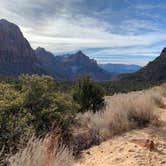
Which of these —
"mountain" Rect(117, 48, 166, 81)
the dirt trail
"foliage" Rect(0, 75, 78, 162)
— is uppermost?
"foliage" Rect(0, 75, 78, 162)

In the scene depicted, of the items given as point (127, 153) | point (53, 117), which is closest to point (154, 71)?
point (53, 117)

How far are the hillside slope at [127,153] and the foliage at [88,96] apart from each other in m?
4.63

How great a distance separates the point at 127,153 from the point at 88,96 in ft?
23.9

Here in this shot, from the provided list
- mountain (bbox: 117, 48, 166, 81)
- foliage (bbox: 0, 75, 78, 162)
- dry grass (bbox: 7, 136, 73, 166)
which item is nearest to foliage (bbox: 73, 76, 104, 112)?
foliage (bbox: 0, 75, 78, 162)

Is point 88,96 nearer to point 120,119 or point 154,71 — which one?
point 120,119

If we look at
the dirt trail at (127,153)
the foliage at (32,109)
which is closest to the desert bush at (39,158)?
the foliage at (32,109)

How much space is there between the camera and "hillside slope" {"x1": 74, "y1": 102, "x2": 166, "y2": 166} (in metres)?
7.87

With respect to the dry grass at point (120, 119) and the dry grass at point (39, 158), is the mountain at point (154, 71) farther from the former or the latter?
the dry grass at point (39, 158)

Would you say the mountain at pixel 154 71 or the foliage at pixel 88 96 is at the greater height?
the foliage at pixel 88 96

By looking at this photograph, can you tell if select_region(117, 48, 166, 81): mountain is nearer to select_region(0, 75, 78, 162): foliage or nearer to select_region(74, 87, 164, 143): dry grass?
select_region(74, 87, 164, 143): dry grass

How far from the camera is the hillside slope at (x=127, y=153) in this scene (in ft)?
25.8

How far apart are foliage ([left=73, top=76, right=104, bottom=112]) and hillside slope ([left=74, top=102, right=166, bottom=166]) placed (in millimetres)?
4631

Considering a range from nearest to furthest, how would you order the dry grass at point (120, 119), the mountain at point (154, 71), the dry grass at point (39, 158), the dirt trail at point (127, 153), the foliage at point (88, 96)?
the dry grass at point (39, 158), the dirt trail at point (127, 153), the dry grass at point (120, 119), the foliage at point (88, 96), the mountain at point (154, 71)

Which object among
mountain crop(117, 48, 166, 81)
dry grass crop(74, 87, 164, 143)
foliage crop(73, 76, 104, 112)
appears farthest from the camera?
mountain crop(117, 48, 166, 81)
